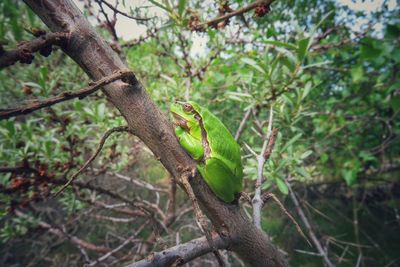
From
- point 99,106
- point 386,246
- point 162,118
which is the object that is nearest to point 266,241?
point 162,118

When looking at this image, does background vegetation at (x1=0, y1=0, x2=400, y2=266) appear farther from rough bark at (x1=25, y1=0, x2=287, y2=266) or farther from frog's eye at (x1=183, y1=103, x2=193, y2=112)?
frog's eye at (x1=183, y1=103, x2=193, y2=112)

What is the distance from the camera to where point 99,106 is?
7.64ft

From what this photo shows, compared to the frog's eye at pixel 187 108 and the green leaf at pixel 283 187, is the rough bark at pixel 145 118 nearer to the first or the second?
the frog's eye at pixel 187 108

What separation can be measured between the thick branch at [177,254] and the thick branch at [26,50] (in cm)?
66

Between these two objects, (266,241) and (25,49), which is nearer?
(25,49)

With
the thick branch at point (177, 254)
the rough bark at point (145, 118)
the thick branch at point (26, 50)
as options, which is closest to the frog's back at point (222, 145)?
the rough bark at point (145, 118)

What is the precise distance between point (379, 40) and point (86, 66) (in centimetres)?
221

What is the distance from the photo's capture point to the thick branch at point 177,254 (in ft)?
2.72

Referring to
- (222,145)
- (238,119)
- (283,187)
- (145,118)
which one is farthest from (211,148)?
(238,119)

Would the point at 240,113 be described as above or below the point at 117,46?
below

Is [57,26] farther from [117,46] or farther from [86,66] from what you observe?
[117,46]

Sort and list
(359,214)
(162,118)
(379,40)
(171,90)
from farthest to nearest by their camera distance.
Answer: (359,214), (171,90), (379,40), (162,118)

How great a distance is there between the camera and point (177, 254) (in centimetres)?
88

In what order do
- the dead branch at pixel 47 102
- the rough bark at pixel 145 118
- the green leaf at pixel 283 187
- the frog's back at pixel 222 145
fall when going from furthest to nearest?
the green leaf at pixel 283 187 < the frog's back at pixel 222 145 < the rough bark at pixel 145 118 < the dead branch at pixel 47 102
